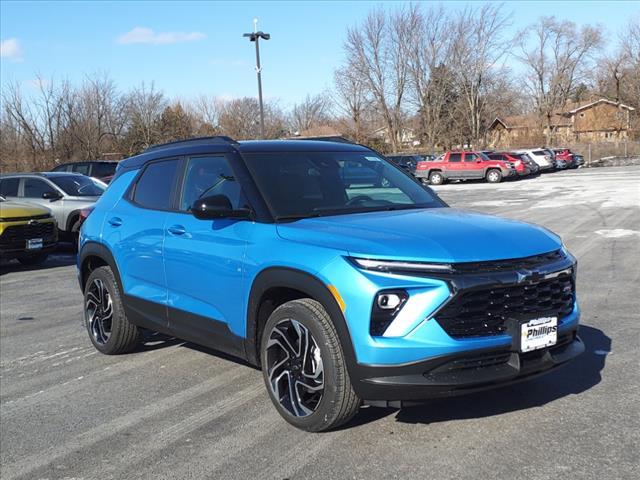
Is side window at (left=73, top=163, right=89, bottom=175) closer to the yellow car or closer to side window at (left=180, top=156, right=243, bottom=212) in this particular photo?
the yellow car

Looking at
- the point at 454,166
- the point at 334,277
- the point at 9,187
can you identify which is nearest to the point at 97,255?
the point at 334,277

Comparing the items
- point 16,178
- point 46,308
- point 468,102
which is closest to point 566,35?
point 468,102

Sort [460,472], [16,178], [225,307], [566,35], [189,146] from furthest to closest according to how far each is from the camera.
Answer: [566,35] → [16,178] → [189,146] → [225,307] → [460,472]

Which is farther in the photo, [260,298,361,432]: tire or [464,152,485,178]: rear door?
[464,152,485,178]: rear door

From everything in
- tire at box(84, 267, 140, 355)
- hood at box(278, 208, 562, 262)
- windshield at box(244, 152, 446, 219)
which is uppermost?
windshield at box(244, 152, 446, 219)

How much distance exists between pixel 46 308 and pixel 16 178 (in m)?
7.56

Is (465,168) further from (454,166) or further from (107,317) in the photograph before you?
(107,317)

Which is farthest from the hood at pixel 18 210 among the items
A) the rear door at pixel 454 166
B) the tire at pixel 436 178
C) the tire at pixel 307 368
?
the tire at pixel 436 178

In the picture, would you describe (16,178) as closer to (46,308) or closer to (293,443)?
(46,308)

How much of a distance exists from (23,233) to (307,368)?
31.2 feet

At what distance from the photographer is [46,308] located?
8.29 metres

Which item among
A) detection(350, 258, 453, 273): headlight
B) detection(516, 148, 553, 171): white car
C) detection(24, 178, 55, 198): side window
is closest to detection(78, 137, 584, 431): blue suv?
detection(350, 258, 453, 273): headlight

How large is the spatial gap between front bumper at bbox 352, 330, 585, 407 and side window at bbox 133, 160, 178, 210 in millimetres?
2491

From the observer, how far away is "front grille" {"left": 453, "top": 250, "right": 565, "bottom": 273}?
11.3 ft
